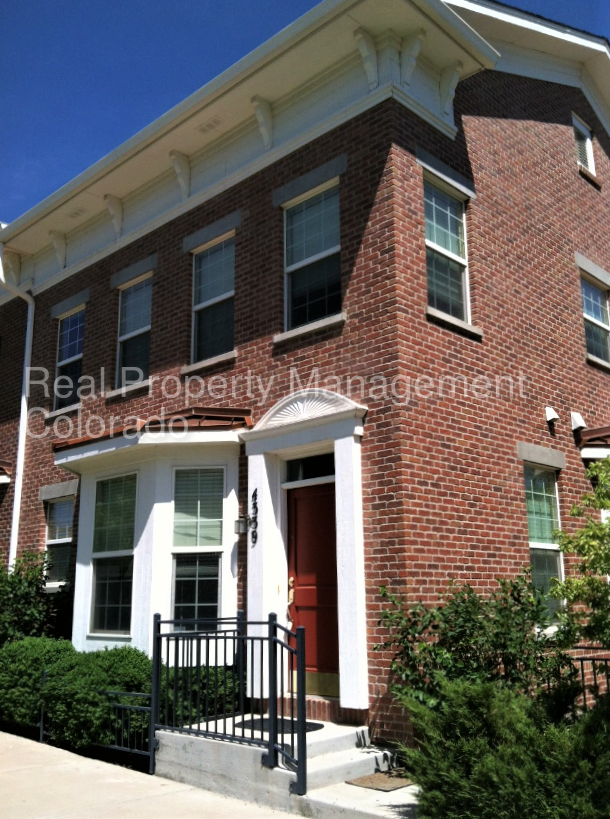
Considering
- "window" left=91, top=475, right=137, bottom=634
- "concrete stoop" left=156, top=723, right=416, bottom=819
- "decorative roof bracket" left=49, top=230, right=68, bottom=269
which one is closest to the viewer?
"concrete stoop" left=156, top=723, right=416, bottom=819

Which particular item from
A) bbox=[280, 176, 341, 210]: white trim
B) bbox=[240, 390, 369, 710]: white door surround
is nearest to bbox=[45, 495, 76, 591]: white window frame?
bbox=[240, 390, 369, 710]: white door surround

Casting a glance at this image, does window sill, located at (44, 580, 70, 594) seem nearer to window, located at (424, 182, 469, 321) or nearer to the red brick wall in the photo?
the red brick wall

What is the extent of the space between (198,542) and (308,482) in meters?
1.65

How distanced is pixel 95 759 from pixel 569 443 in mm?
6873

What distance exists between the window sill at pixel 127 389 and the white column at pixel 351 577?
3.93 metres

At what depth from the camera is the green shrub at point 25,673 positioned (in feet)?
30.0

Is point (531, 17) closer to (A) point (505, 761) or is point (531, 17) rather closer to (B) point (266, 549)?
(B) point (266, 549)

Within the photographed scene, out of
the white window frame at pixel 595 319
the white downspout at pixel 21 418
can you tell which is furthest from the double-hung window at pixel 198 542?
the white window frame at pixel 595 319

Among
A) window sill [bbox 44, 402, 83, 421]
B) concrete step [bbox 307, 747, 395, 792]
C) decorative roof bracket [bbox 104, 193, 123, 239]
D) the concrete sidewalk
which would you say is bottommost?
the concrete sidewalk

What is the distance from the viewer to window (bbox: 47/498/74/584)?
40.5 ft

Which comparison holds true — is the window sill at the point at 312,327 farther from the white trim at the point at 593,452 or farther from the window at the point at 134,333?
the white trim at the point at 593,452

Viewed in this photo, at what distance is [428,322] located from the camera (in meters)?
8.73

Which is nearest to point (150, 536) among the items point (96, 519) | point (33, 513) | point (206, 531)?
point (206, 531)

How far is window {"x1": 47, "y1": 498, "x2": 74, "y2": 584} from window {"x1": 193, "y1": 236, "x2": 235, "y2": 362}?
142 inches
